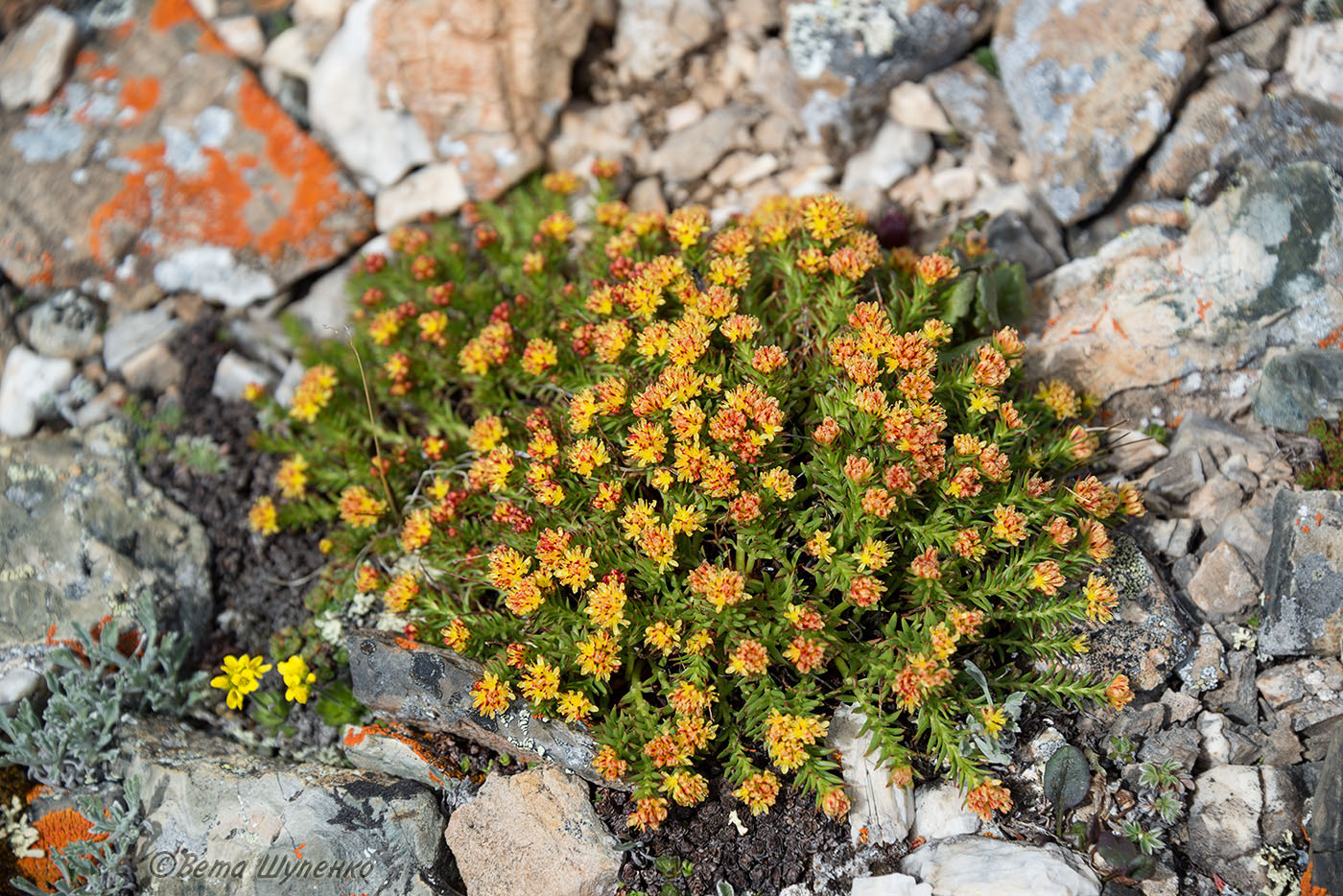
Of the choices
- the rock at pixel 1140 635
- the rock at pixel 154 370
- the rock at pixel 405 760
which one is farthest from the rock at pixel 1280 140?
the rock at pixel 154 370

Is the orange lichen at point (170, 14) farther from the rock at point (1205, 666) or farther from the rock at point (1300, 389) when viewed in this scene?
the rock at point (1205, 666)

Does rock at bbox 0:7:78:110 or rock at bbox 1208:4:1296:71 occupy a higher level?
rock at bbox 0:7:78:110

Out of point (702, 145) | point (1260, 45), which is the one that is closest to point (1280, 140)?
point (1260, 45)

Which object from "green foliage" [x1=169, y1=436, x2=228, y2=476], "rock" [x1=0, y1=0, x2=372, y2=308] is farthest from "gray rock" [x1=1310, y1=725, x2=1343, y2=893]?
"rock" [x1=0, y1=0, x2=372, y2=308]

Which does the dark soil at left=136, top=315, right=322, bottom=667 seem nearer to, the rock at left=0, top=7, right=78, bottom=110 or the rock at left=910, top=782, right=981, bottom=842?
the rock at left=0, top=7, right=78, bottom=110

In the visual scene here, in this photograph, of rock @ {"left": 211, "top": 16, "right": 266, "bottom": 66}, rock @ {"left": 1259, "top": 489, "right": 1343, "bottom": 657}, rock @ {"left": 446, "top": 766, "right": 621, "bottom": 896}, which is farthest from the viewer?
rock @ {"left": 211, "top": 16, "right": 266, "bottom": 66}

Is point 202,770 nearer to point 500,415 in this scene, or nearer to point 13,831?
point 13,831

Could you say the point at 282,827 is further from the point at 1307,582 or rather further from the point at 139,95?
the point at 139,95
